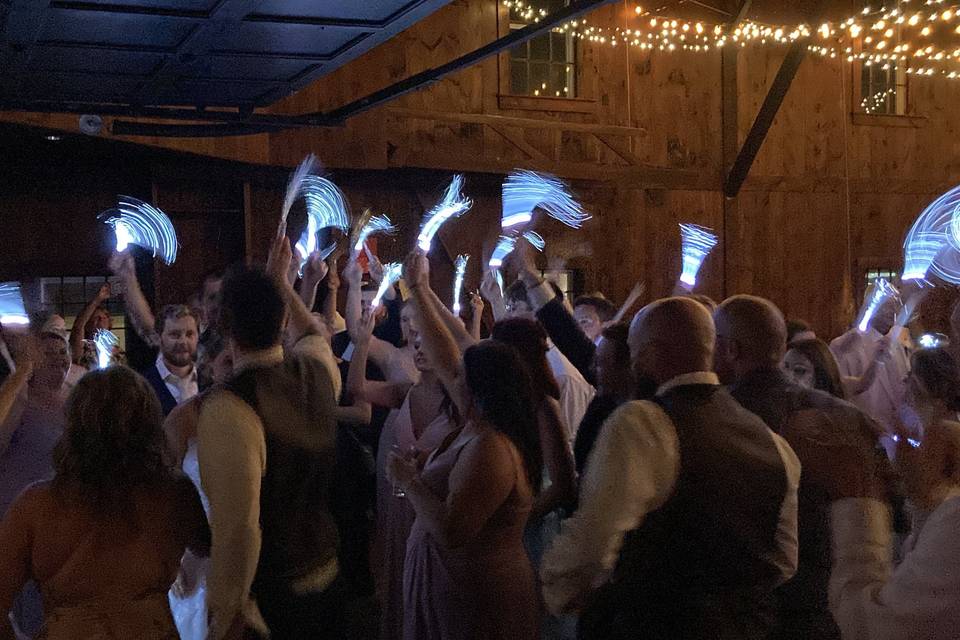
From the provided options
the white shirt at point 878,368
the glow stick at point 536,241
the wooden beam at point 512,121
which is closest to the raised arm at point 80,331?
the wooden beam at point 512,121

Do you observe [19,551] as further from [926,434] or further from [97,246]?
[97,246]

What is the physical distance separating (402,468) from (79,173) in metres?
6.35

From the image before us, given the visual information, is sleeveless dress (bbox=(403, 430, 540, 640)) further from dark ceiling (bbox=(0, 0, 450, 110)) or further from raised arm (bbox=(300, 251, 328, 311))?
dark ceiling (bbox=(0, 0, 450, 110))

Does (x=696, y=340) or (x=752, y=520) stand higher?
(x=696, y=340)

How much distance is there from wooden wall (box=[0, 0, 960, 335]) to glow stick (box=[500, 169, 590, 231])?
0.15 metres

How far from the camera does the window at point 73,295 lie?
9273 mm

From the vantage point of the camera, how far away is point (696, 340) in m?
2.94

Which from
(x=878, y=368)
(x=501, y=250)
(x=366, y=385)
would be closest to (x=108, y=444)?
(x=366, y=385)

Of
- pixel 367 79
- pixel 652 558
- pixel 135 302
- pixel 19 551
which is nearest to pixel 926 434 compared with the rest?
pixel 652 558

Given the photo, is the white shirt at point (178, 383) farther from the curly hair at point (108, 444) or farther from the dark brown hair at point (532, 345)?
the curly hair at point (108, 444)

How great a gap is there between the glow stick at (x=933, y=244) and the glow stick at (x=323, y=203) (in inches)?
206

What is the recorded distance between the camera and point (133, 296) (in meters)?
5.48

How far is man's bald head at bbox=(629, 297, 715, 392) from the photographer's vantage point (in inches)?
115

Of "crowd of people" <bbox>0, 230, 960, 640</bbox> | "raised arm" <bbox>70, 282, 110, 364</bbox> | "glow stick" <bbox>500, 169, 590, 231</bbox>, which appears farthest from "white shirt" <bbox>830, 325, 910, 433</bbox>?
"raised arm" <bbox>70, 282, 110, 364</bbox>
